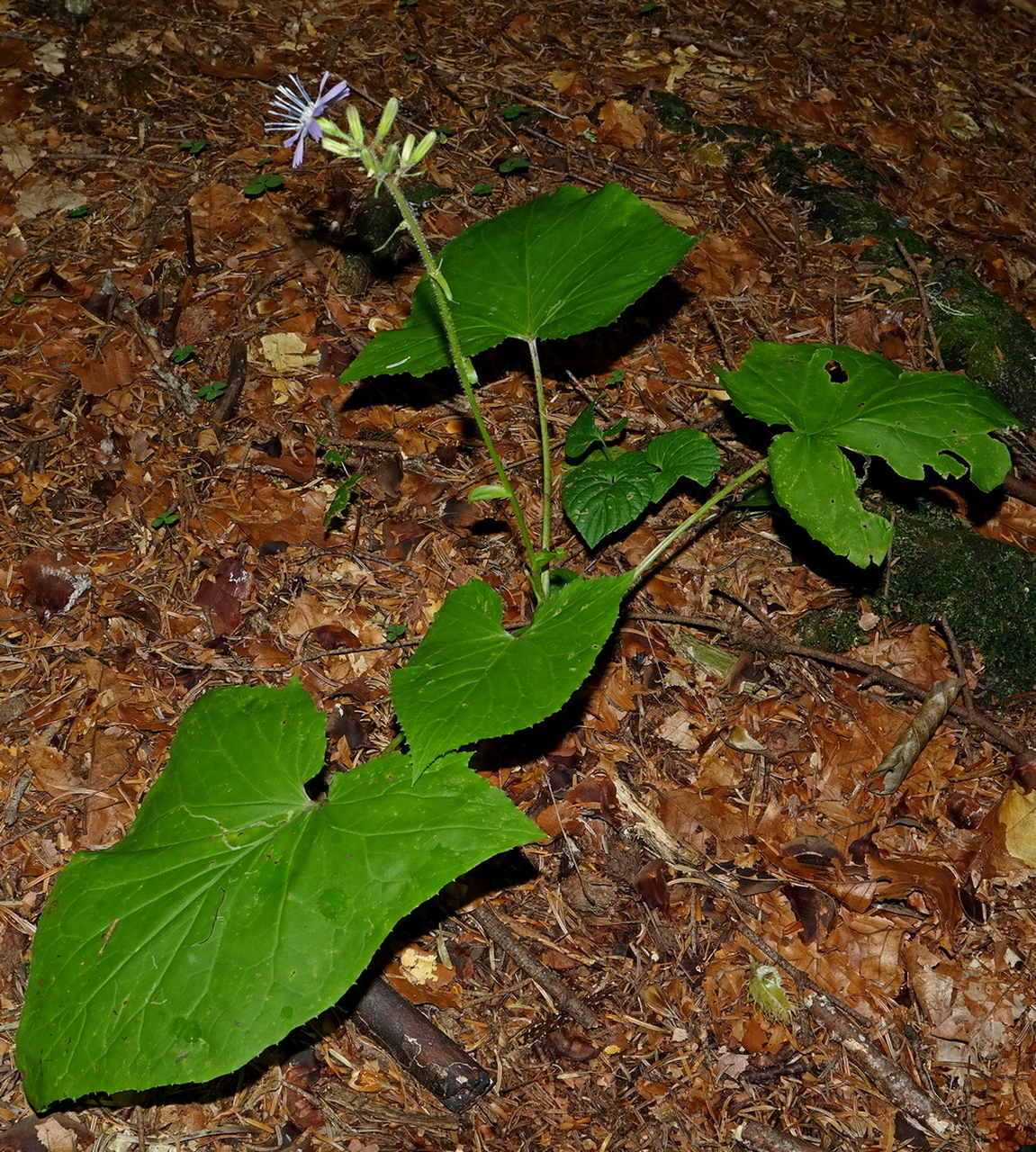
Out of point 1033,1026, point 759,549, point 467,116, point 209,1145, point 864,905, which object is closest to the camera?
point 209,1145

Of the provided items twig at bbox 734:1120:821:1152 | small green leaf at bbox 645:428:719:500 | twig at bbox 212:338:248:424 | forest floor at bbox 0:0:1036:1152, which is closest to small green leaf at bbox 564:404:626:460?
forest floor at bbox 0:0:1036:1152

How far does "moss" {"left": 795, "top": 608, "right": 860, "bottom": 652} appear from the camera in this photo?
3066 millimetres

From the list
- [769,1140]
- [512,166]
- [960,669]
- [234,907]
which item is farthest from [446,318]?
[512,166]

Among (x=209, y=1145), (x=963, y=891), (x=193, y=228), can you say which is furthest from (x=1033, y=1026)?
(x=193, y=228)

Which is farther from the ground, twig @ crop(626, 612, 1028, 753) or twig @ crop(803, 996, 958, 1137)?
twig @ crop(626, 612, 1028, 753)

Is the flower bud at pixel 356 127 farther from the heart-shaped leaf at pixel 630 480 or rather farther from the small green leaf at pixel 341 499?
the small green leaf at pixel 341 499

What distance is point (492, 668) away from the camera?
7.18 feet

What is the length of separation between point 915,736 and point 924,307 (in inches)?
73.5

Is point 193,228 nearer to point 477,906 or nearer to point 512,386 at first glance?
point 512,386

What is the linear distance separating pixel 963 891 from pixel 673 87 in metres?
3.84

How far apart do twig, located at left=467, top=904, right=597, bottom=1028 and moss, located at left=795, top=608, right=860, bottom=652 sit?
131cm

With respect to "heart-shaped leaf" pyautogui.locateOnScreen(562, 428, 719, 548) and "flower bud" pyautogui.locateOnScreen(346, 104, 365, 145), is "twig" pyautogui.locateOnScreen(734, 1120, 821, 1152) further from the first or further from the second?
"flower bud" pyautogui.locateOnScreen(346, 104, 365, 145)

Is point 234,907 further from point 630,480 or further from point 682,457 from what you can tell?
point 682,457

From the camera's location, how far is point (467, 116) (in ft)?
14.5
